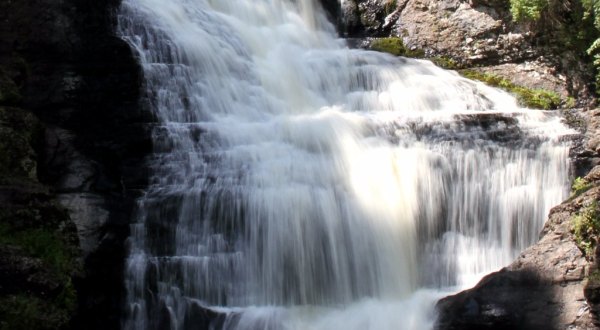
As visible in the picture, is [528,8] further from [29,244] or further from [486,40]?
[29,244]

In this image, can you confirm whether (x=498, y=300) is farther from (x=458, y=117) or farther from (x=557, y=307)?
(x=458, y=117)

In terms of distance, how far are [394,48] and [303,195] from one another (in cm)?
679

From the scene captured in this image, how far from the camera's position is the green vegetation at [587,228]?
27.6 feet

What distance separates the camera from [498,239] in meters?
10.0

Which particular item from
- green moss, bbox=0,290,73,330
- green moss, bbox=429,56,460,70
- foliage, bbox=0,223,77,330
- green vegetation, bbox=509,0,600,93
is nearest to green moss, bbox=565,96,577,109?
green vegetation, bbox=509,0,600,93

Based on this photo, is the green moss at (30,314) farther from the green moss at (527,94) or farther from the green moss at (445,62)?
the green moss at (445,62)

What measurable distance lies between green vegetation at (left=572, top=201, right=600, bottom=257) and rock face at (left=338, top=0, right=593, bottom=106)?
220 inches

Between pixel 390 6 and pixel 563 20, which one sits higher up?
pixel 390 6

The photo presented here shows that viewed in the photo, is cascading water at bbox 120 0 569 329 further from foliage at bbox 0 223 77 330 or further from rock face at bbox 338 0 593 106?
rock face at bbox 338 0 593 106

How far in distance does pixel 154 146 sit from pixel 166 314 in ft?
7.71

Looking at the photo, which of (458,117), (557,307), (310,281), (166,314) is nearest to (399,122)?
(458,117)

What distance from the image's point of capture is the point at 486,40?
1487 centimetres

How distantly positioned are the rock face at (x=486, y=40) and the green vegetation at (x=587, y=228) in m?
5.59

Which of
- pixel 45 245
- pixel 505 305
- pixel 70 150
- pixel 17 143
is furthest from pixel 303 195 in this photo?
pixel 17 143
